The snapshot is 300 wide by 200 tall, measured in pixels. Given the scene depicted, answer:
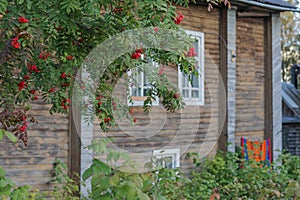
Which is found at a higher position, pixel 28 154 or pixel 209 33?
pixel 209 33

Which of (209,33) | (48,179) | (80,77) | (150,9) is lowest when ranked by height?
(48,179)

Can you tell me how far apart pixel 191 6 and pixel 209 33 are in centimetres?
67

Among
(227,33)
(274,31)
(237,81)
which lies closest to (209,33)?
(227,33)

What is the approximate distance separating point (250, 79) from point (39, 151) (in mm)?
5278

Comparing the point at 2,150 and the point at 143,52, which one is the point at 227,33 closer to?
the point at 2,150

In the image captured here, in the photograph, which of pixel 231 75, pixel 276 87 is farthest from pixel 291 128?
pixel 231 75

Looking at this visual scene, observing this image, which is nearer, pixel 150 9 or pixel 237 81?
pixel 150 9

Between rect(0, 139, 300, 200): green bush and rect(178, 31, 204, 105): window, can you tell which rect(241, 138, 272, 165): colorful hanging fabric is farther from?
rect(178, 31, 204, 105): window

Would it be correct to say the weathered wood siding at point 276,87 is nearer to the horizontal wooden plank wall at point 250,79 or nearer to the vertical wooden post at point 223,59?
the horizontal wooden plank wall at point 250,79

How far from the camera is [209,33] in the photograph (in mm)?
10461

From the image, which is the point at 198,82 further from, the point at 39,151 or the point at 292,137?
the point at 292,137

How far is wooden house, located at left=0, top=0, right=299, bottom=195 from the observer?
25.8 ft

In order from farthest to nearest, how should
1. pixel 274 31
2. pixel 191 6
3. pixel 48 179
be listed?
pixel 274 31, pixel 191 6, pixel 48 179

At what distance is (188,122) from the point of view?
10070mm
